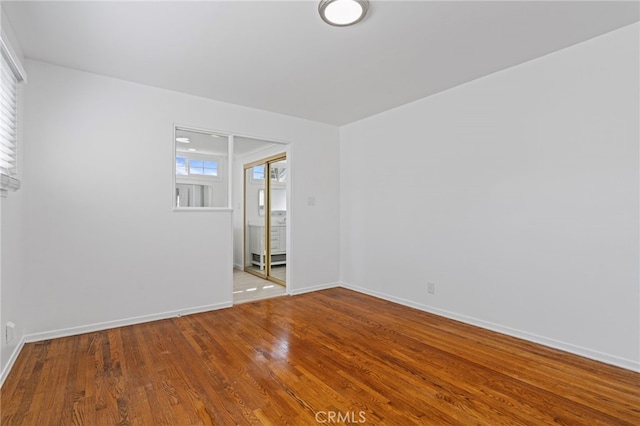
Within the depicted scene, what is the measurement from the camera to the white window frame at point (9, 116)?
2.14 m

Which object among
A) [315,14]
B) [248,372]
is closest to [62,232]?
[248,372]

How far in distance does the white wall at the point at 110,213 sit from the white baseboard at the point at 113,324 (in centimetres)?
2

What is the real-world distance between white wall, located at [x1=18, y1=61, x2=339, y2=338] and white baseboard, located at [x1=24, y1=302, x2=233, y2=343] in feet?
0.05

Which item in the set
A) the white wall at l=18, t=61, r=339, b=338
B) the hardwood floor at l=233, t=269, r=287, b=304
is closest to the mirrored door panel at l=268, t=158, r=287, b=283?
the hardwood floor at l=233, t=269, r=287, b=304

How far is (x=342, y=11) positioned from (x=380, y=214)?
268 centimetres

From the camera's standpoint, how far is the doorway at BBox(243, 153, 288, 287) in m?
5.41

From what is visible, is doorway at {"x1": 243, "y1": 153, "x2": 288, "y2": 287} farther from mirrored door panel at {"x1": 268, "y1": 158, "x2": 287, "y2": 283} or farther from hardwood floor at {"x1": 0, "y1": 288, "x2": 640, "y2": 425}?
hardwood floor at {"x1": 0, "y1": 288, "x2": 640, "y2": 425}

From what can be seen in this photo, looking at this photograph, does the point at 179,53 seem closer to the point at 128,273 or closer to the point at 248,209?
the point at 128,273

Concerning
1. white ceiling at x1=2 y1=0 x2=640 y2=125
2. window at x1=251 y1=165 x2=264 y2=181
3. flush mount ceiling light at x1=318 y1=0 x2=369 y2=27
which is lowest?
window at x1=251 y1=165 x2=264 y2=181

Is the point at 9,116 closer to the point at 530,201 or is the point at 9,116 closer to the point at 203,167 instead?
the point at 203,167

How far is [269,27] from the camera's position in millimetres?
2342

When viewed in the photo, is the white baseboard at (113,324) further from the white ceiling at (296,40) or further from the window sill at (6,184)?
the white ceiling at (296,40)

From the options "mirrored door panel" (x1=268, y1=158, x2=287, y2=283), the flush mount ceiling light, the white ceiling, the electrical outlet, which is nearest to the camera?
the flush mount ceiling light

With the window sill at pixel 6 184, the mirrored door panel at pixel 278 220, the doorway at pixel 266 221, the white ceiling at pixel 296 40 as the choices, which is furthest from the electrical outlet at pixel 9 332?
the mirrored door panel at pixel 278 220
